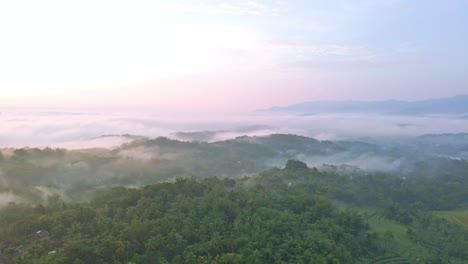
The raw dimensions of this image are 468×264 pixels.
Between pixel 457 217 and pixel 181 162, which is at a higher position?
pixel 181 162

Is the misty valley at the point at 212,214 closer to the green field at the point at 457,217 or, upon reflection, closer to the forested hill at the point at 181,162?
the green field at the point at 457,217

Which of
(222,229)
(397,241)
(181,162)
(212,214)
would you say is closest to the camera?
(222,229)

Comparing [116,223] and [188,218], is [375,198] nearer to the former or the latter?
[188,218]

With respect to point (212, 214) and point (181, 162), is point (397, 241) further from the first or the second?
point (181, 162)

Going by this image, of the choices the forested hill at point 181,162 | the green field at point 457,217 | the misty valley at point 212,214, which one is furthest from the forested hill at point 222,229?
the forested hill at point 181,162

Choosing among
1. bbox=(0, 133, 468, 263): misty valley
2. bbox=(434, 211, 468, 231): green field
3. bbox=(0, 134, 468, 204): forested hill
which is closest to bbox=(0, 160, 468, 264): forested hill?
bbox=(0, 133, 468, 263): misty valley

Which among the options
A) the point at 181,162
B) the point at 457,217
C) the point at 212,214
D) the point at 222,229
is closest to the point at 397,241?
the point at 457,217

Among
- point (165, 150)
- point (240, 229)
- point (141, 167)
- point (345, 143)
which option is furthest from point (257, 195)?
point (345, 143)
